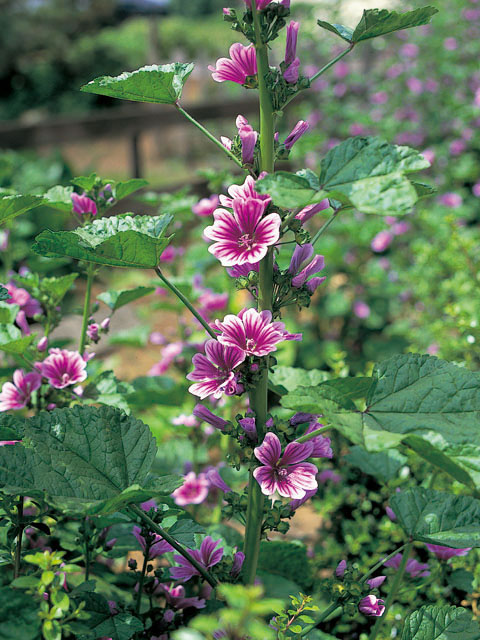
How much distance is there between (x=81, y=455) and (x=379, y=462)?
0.72 meters

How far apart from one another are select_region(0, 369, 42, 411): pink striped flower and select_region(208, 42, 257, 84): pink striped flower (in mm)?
724

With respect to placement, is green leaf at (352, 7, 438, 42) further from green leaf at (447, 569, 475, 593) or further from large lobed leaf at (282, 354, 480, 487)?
green leaf at (447, 569, 475, 593)

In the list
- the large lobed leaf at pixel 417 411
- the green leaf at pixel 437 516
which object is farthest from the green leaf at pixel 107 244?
the green leaf at pixel 437 516

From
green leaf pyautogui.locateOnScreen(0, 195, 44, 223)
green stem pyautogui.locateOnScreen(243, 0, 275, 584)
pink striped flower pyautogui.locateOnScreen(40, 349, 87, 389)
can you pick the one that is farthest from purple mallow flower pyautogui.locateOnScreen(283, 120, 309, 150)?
pink striped flower pyautogui.locateOnScreen(40, 349, 87, 389)

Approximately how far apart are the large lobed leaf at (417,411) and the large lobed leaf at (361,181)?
0.26 m

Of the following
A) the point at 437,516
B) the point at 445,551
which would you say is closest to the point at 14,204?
the point at 437,516

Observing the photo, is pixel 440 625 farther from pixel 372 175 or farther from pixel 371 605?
pixel 372 175

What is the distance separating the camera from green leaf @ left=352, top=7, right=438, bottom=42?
925 millimetres

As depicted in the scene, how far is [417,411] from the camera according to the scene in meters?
0.88

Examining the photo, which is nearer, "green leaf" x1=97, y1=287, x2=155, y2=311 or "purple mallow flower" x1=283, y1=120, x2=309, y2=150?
"purple mallow flower" x1=283, y1=120, x2=309, y2=150

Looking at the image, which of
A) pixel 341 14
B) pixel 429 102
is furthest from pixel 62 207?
pixel 341 14

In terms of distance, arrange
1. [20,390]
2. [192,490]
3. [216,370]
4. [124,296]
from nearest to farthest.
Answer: [216,370], [20,390], [124,296], [192,490]

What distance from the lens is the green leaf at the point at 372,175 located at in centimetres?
74

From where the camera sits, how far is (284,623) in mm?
984
